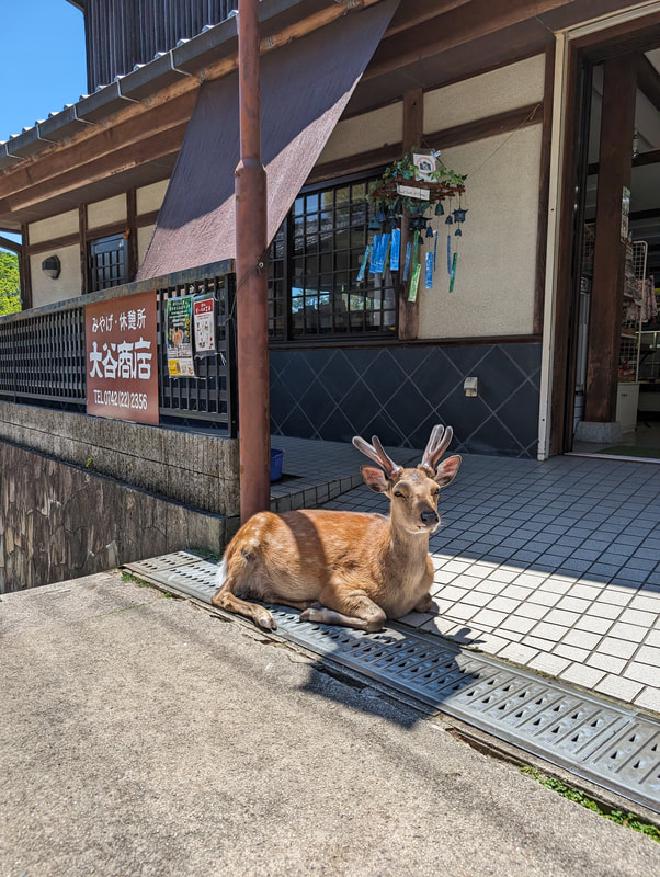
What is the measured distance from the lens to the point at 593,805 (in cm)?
204

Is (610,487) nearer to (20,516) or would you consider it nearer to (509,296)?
(509,296)

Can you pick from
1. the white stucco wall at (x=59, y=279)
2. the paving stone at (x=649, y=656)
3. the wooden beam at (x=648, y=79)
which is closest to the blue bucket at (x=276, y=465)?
the paving stone at (x=649, y=656)

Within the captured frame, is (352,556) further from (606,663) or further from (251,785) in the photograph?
(251,785)

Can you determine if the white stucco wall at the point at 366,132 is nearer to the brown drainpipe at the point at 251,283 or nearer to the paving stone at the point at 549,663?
the brown drainpipe at the point at 251,283

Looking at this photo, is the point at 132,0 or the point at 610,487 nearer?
the point at 610,487

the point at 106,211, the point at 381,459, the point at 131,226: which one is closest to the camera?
the point at 381,459

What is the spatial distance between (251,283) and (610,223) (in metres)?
5.83

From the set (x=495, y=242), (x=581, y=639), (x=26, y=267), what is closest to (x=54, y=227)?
(x=26, y=267)

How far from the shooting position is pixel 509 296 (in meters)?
7.16

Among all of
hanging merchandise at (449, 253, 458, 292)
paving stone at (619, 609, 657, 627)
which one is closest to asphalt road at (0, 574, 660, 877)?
paving stone at (619, 609, 657, 627)

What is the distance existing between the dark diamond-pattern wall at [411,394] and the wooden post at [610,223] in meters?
1.87

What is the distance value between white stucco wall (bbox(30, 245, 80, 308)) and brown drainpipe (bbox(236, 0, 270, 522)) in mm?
11194

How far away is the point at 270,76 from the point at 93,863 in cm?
695

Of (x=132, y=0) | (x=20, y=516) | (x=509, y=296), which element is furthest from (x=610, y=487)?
(x=132, y=0)
